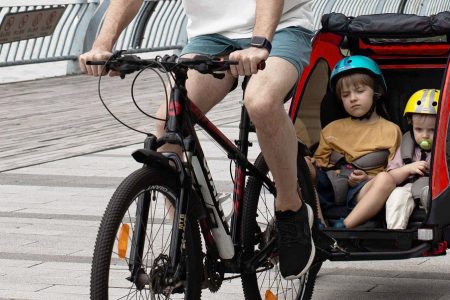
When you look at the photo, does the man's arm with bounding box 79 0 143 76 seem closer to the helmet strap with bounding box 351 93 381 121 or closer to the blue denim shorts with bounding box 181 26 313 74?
the blue denim shorts with bounding box 181 26 313 74

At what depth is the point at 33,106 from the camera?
46.3ft

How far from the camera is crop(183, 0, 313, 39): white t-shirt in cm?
520

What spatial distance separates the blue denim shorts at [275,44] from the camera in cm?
516

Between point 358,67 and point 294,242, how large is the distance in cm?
116

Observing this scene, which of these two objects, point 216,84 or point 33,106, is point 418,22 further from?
point 33,106

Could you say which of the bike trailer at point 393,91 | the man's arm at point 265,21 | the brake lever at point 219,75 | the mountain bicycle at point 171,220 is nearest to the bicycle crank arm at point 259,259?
the mountain bicycle at point 171,220

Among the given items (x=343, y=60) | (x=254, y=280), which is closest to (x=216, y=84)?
(x=254, y=280)

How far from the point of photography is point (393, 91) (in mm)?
6570

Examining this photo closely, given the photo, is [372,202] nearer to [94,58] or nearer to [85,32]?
[94,58]

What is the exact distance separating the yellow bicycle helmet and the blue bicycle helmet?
169 millimetres

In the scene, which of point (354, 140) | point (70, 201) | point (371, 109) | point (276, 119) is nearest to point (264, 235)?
point (276, 119)

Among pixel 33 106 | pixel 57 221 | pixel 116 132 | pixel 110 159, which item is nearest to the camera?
pixel 57 221

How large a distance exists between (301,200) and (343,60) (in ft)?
3.50

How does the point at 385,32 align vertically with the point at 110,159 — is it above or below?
above
